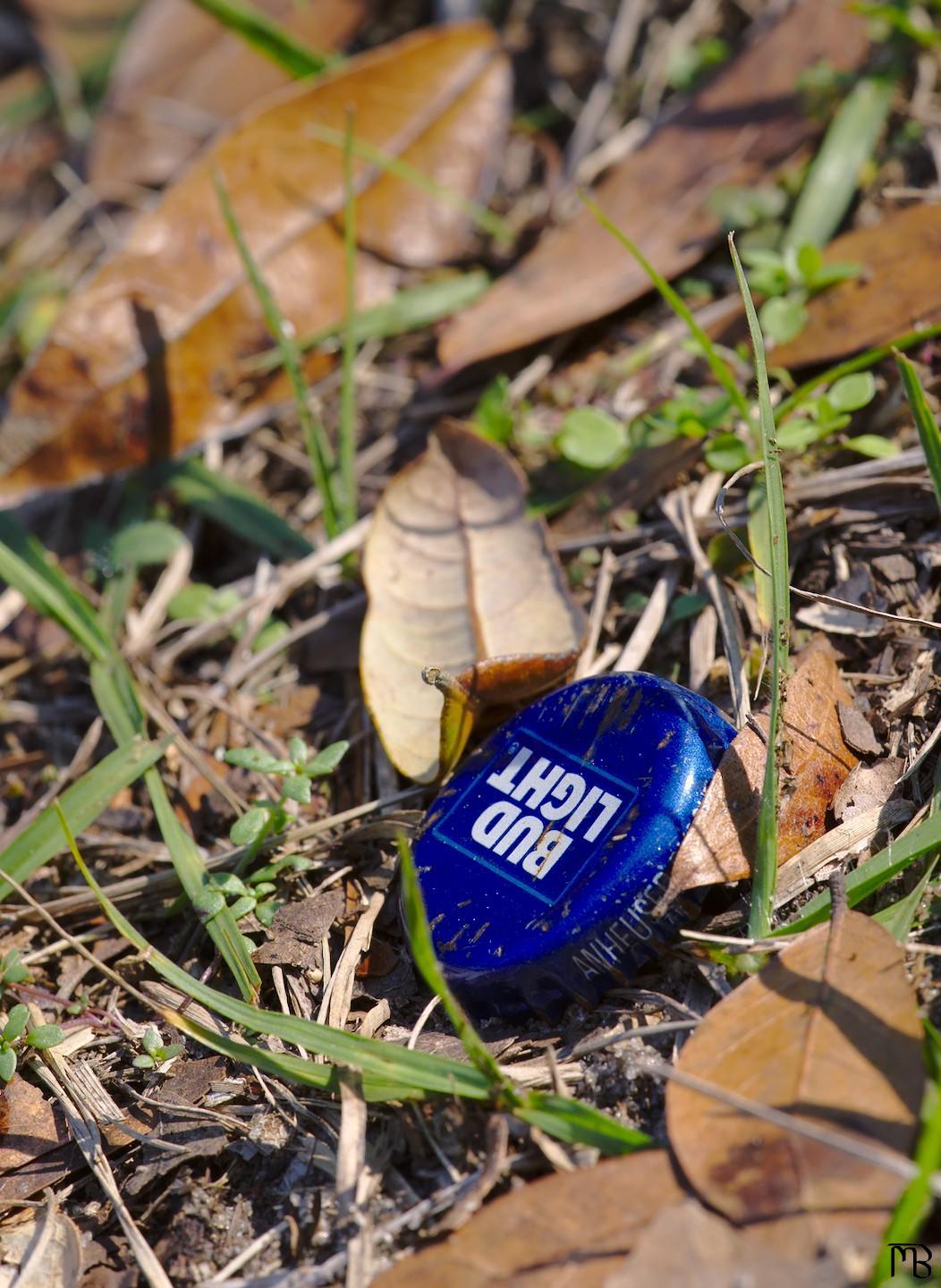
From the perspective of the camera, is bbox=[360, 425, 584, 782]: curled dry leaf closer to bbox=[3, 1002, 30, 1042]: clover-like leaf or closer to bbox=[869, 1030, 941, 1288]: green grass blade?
bbox=[3, 1002, 30, 1042]: clover-like leaf

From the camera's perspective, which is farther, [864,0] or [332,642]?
[864,0]

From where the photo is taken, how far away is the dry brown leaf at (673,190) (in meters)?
2.89

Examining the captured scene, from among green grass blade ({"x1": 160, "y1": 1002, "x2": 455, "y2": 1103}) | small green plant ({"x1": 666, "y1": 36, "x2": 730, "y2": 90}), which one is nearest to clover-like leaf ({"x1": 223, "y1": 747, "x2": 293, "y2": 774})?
green grass blade ({"x1": 160, "y1": 1002, "x2": 455, "y2": 1103})

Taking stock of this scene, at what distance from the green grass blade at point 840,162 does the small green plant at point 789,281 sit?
0.14 meters

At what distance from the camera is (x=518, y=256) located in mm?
3264

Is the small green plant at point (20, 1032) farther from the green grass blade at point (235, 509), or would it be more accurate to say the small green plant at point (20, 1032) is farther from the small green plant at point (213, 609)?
the green grass blade at point (235, 509)

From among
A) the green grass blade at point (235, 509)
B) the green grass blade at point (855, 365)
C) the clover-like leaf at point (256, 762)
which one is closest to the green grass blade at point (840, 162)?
the green grass blade at point (855, 365)

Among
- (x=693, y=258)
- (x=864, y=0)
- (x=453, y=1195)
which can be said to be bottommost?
(x=453, y=1195)

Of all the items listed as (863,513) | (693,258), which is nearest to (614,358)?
Result: (693,258)

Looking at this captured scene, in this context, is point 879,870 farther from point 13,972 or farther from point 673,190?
point 673,190

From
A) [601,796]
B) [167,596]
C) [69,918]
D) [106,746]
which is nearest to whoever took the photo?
[601,796]

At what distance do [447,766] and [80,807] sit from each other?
30.7 inches

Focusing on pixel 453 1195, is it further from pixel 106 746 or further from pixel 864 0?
pixel 864 0

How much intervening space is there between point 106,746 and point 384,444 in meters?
1.08
